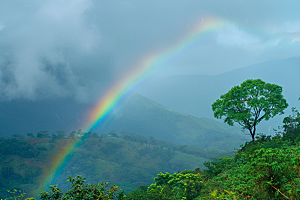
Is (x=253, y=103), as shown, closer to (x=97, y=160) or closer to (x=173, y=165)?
(x=173, y=165)

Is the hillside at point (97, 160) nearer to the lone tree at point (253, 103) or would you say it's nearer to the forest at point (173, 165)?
the forest at point (173, 165)

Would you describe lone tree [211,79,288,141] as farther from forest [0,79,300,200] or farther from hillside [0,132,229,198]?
hillside [0,132,229,198]

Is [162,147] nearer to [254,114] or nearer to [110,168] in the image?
[110,168]

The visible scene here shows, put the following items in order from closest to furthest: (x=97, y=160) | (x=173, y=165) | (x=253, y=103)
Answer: (x=253, y=103)
(x=173, y=165)
(x=97, y=160)

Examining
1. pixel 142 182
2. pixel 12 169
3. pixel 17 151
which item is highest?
pixel 17 151

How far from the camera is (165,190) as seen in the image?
13273mm

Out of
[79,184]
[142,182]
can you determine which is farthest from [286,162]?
[142,182]

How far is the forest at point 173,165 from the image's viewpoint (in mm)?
6434

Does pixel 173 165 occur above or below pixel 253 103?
below

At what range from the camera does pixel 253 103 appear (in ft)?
60.4

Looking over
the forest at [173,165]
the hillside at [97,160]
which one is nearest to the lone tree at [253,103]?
the forest at [173,165]

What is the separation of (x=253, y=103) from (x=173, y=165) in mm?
145468

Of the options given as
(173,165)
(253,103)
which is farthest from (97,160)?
(253,103)

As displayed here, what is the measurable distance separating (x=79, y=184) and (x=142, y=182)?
128 m
